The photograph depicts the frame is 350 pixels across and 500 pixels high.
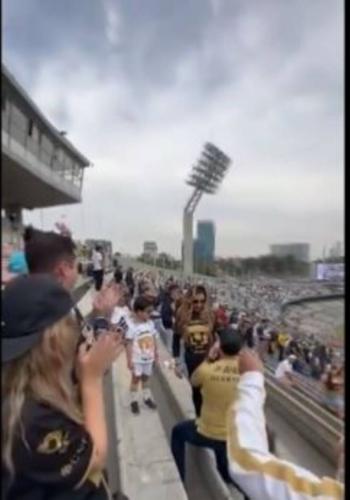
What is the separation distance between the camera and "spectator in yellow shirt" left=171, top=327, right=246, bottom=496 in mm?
1936

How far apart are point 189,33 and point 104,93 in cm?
20

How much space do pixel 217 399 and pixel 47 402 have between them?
1.47 metres

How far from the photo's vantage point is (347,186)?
833 mm

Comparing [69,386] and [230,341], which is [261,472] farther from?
[230,341]

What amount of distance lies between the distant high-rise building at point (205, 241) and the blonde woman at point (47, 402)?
0.42m

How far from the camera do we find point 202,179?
995 millimetres

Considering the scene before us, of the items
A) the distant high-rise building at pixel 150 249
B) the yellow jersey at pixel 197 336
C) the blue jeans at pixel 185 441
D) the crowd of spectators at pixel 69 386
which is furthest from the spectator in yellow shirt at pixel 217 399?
the distant high-rise building at pixel 150 249

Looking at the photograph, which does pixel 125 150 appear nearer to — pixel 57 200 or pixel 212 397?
pixel 57 200

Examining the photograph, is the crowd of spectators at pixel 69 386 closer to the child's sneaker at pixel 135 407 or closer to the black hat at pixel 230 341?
the black hat at pixel 230 341

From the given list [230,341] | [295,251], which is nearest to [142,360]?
[230,341]

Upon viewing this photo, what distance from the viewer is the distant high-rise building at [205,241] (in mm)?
1070

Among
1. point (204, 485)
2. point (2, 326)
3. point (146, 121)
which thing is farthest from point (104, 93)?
point (204, 485)

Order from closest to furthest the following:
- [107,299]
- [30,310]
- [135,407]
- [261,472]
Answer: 1. [30,310]
2. [261,472]
3. [107,299]
4. [135,407]

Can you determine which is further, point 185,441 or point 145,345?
point 145,345
